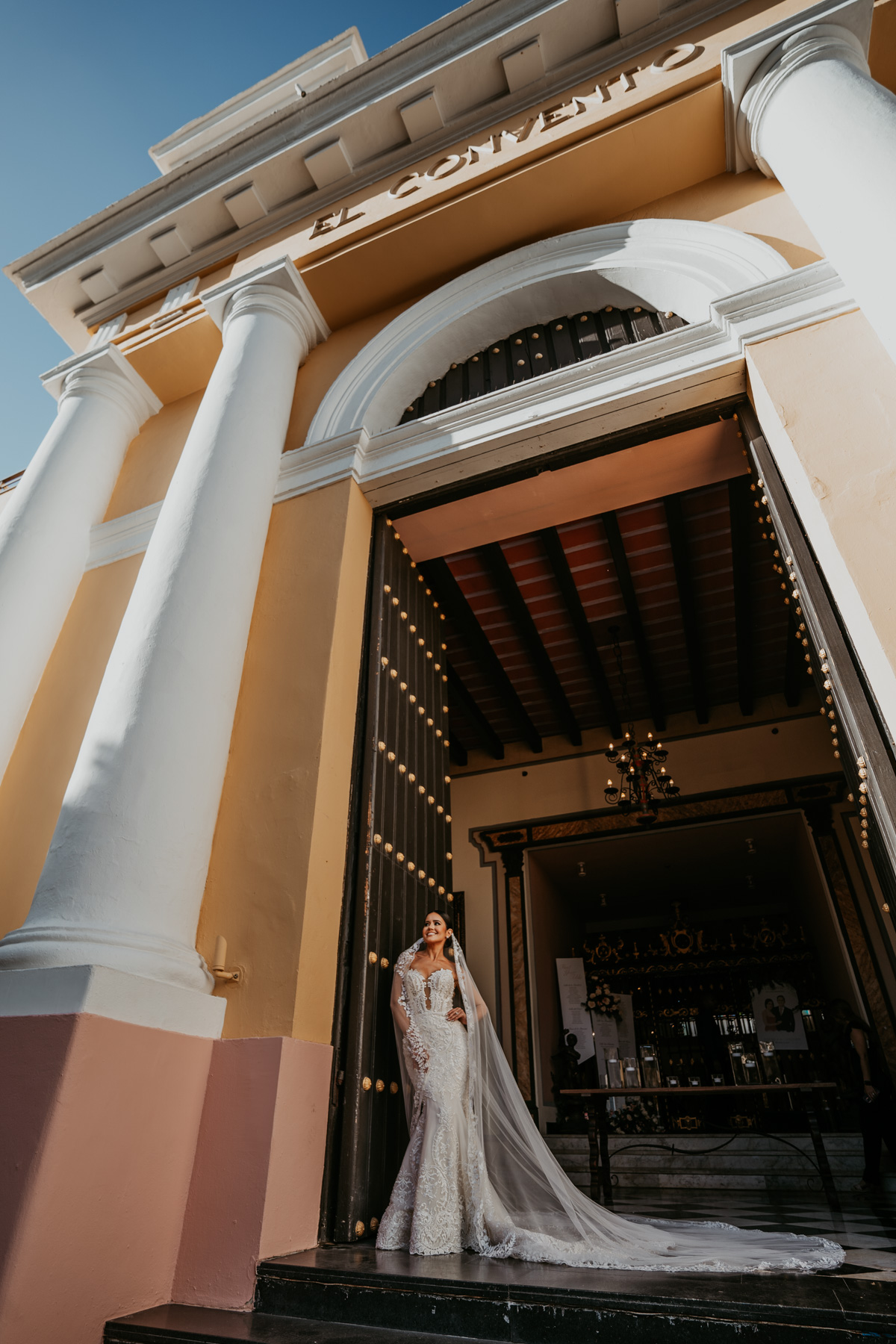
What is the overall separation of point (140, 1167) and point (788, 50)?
5.21 meters

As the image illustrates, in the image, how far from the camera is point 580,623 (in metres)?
6.28

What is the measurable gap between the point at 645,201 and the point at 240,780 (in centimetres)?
397

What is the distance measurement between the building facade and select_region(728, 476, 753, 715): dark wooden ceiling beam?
5 centimetres

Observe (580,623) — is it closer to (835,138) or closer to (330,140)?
(835,138)

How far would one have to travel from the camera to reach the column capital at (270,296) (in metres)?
4.57

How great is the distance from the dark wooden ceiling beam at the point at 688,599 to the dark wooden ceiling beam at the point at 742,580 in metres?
0.32

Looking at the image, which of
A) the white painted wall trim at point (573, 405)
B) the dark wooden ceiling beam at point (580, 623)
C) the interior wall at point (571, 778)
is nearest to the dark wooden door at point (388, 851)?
the white painted wall trim at point (573, 405)

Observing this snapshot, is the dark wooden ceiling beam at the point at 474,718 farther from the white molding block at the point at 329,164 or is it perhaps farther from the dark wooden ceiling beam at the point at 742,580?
the white molding block at the point at 329,164

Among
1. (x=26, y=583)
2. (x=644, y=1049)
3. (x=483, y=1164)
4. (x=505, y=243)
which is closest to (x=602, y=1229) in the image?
(x=483, y=1164)

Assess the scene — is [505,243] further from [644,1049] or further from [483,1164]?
[644,1049]

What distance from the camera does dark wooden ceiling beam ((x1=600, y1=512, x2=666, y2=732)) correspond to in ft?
17.5

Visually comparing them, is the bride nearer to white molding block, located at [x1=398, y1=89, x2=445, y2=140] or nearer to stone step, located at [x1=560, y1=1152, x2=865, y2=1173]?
stone step, located at [x1=560, y1=1152, x2=865, y2=1173]

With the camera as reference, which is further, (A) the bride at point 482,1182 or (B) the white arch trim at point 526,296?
(B) the white arch trim at point 526,296

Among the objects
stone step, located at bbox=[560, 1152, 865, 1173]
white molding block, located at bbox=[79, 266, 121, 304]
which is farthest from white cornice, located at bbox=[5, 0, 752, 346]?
stone step, located at bbox=[560, 1152, 865, 1173]
